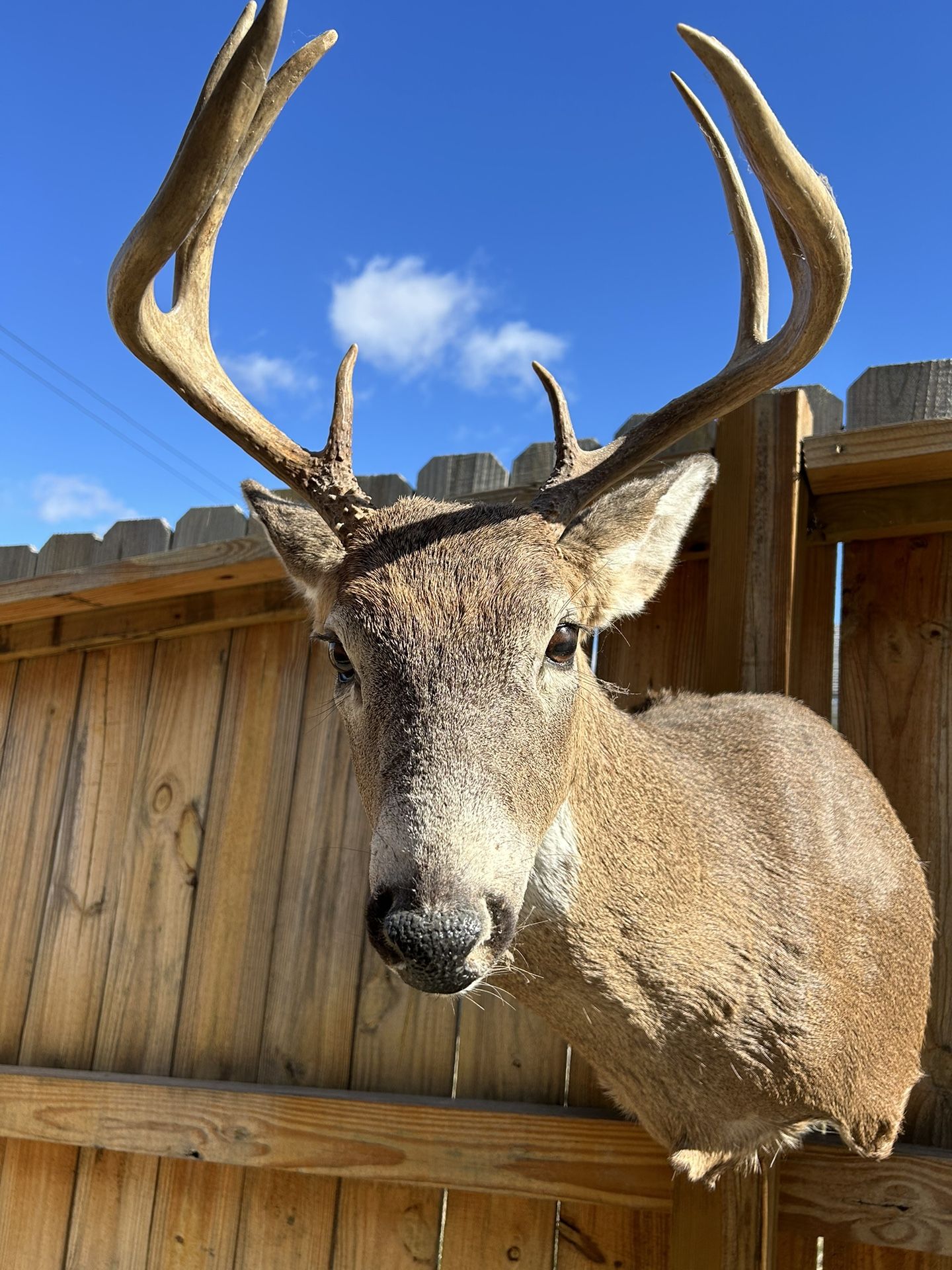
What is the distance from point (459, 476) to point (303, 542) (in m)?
1.12

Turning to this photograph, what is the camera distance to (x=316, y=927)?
3688 mm

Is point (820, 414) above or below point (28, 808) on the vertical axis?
above

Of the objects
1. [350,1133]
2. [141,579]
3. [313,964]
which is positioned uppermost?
[141,579]

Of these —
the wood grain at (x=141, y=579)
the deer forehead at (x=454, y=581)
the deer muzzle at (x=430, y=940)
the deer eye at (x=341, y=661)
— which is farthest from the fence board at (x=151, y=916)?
the deer muzzle at (x=430, y=940)

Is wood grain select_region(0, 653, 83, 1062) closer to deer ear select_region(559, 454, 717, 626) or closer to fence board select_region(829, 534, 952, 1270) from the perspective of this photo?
deer ear select_region(559, 454, 717, 626)

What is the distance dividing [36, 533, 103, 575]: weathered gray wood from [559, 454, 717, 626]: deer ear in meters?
2.65

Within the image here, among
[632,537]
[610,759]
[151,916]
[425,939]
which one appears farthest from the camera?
[151,916]

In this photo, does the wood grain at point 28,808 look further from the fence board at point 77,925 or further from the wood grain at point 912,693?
the wood grain at point 912,693

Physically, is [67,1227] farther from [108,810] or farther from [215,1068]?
[108,810]

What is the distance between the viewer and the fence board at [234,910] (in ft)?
11.9

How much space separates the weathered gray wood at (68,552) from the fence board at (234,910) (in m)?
0.82

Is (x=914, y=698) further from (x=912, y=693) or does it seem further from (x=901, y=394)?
(x=901, y=394)

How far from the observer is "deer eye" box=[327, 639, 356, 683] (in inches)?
94.6

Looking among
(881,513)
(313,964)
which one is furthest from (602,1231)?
(881,513)
